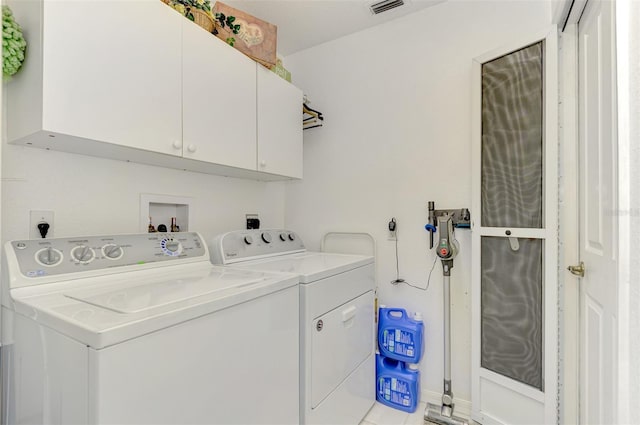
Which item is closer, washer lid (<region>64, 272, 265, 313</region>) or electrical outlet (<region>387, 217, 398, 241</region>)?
washer lid (<region>64, 272, 265, 313</region>)

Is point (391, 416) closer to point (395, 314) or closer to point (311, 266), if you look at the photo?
point (395, 314)

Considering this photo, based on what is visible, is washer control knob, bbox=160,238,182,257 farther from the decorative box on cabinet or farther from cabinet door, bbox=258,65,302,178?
cabinet door, bbox=258,65,302,178

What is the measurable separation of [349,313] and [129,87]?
1.45 meters

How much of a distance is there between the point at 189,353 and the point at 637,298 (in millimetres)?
1134

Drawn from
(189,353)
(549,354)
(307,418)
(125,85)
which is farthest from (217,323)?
(549,354)

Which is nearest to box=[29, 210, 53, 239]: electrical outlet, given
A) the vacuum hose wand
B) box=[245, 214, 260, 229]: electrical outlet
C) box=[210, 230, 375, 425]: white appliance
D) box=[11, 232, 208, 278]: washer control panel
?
box=[11, 232, 208, 278]: washer control panel

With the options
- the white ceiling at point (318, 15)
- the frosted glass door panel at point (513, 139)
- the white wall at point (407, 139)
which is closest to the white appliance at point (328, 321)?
the white wall at point (407, 139)

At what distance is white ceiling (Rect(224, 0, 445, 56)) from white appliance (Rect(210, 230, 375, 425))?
1.49m

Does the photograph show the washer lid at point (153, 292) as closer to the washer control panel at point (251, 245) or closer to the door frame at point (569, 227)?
the washer control panel at point (251, 245)

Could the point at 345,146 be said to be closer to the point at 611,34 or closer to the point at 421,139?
the point at 421,139

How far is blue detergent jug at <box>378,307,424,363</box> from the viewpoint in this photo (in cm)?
186

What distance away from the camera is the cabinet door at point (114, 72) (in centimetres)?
101

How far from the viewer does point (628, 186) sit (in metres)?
0.76

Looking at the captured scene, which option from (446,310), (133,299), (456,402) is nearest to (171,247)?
(133,299)
